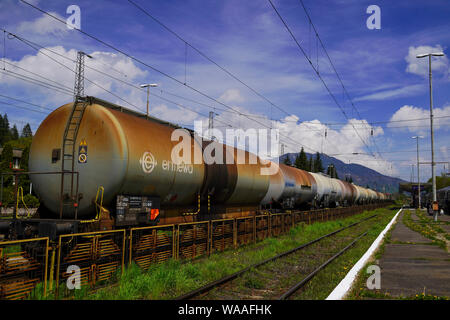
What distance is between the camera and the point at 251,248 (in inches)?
620

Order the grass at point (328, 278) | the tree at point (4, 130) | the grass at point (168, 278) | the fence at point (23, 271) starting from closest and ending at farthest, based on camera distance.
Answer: the fence at point (23, 271)
the grass at point (168, 278)
the grass at point (328, 278)
the tree at point (4, 130)

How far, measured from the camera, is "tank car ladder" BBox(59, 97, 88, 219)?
9141 millimetres

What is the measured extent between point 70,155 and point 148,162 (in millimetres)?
1958

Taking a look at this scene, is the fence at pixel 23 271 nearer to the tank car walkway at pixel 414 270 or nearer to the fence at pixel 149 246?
the fence at pixel 149 246

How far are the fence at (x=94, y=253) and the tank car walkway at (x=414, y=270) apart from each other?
5.91 meters

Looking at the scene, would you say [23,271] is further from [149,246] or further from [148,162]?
[148,162]

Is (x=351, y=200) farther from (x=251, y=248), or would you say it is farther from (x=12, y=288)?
(x=12, y=288)

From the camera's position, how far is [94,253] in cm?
856

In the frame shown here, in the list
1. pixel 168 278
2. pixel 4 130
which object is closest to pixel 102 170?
pixel 168 278

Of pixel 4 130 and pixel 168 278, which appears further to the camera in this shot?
pixel 4 130

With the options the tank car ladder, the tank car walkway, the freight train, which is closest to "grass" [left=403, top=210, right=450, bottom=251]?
the tank car walkway

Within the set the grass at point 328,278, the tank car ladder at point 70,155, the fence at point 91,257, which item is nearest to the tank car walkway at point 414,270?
the grass at point 328,278

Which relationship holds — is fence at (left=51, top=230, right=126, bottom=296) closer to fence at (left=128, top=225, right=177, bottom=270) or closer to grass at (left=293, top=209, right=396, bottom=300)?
fence at (left=128, top=225, right=177, bottom=270)

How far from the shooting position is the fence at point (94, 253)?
23.0ft
